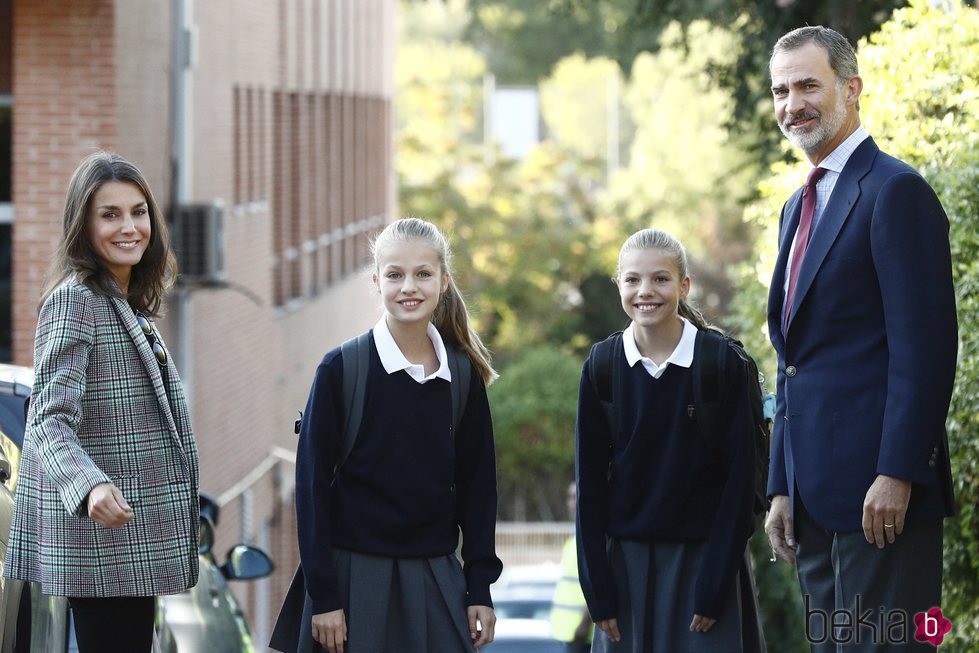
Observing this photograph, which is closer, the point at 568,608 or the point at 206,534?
the point at 206,534

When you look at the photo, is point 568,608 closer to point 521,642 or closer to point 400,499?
point 521,642

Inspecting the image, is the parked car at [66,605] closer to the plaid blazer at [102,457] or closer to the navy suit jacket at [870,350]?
the plaid blazer at [102,457]

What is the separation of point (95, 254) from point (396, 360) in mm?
930

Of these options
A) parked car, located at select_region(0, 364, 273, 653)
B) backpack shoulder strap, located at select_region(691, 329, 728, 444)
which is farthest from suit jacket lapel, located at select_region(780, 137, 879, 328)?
parked car, located at select_region(0, 364, 273, 653)

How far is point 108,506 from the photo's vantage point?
4.26 m

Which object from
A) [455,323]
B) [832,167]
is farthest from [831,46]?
[455,323]

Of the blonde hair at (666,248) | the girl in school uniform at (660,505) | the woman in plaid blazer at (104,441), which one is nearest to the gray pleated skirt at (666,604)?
the girl in school uniform at (660,505)

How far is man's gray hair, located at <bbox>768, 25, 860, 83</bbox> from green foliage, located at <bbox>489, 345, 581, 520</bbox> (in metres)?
33.2

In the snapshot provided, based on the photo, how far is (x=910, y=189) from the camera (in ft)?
14.2

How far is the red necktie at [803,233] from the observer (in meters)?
4.58

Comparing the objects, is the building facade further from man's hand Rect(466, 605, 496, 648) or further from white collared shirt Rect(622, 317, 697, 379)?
man's hand Rect(466, 605, 496, 648)

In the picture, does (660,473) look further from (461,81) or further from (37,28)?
(461,81)

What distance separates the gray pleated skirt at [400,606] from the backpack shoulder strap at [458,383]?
1.40ft

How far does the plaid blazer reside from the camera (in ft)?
14.7
